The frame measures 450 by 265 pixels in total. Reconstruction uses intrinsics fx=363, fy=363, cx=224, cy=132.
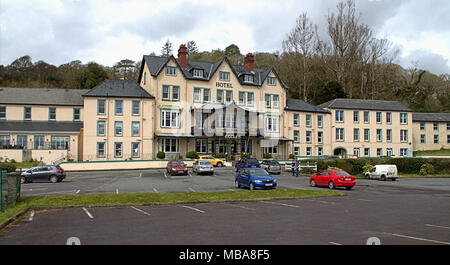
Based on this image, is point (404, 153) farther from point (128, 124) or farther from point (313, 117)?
point (128, 124)

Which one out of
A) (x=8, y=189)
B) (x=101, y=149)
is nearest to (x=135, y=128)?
(x=101, y=149)

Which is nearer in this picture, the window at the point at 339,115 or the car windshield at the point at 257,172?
the car windshield at the point at 257,172

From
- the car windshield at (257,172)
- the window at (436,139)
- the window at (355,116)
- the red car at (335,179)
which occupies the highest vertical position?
the window at (355,116)

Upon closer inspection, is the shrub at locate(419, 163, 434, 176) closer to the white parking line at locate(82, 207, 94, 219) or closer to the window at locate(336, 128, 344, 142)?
the window at locate(336, 128, 344, 142)

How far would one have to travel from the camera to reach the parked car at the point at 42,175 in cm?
3025

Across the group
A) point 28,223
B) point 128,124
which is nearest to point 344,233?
point 28,223

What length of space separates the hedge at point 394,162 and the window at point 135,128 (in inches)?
951

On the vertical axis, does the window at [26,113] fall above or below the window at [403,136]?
above

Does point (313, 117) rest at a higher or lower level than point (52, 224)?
higher

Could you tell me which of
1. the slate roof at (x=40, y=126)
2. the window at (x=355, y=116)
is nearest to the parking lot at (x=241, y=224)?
the slate roof at (x=40, y=126)

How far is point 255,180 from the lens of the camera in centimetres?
2369

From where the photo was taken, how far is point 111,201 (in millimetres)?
17266

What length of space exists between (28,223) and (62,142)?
127 ft

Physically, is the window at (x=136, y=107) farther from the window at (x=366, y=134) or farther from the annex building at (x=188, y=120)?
the window at (x=366, y=134)
